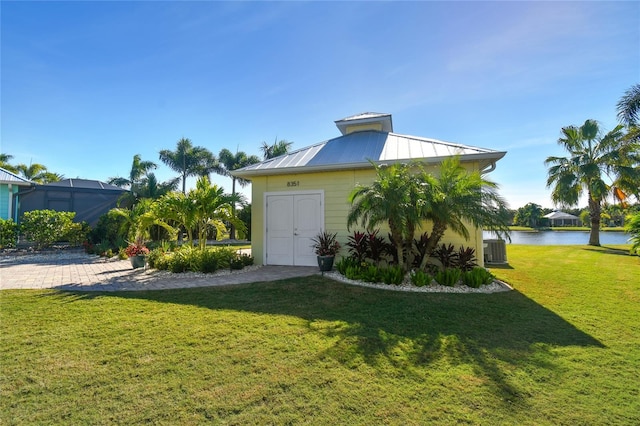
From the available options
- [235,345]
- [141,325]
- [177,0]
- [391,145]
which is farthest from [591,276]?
[177,0]

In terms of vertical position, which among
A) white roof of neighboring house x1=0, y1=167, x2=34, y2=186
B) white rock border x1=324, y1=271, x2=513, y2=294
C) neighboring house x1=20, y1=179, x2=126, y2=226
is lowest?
white rock border x1=324, y1=271, x2=513, y2=294

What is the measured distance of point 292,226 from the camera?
8.93m

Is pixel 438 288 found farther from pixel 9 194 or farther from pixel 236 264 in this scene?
pixel 9 194

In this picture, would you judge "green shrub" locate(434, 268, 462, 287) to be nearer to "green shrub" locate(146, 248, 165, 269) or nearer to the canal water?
"green shrub" locate(146, 248, 165, 269)

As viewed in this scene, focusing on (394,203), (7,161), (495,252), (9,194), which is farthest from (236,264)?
(7,161)

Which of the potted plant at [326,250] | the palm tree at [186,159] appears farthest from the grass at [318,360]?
the palm tree at [186,159]

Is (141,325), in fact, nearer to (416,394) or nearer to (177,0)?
(416,394)

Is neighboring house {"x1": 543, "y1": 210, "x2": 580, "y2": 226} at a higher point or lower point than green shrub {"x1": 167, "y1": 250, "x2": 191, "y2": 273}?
higher

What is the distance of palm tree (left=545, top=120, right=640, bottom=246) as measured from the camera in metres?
15.2

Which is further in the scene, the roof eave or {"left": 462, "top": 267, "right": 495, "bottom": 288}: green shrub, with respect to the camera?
the roof eave

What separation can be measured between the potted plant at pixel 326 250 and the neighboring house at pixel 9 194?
52.7 feet

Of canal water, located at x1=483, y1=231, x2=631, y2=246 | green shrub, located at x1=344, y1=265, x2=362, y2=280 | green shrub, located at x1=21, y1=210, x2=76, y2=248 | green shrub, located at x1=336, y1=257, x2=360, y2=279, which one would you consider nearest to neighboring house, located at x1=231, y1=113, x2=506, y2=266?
green shrub, located at x1=336, y1=257, x2=360, y2=279

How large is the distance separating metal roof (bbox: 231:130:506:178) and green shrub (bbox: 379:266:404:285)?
282 centimetres

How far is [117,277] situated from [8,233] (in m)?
9.52
